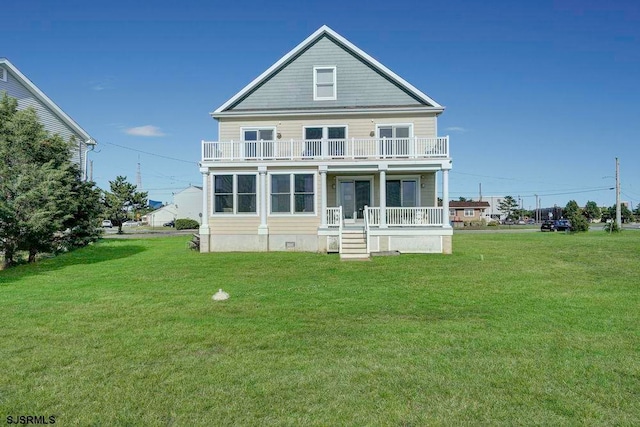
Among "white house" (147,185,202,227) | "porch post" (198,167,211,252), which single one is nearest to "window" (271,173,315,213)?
"porch post" (198,167,211,252)

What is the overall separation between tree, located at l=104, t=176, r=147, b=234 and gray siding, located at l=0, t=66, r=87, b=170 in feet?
53.9

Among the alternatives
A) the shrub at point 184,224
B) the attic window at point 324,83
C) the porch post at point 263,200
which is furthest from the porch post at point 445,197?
the shrub at point 184,224

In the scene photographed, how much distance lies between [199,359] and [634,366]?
5.41 metres

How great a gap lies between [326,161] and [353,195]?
2.82 meters

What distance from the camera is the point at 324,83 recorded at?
2027cm

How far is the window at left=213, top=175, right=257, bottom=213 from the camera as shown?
1828 centimetres

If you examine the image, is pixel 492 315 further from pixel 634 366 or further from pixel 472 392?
pixel 472 392

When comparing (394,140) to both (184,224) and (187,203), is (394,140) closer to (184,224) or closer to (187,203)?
(184,224)

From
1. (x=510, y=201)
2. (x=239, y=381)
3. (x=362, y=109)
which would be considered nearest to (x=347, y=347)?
(x=239, y=381)

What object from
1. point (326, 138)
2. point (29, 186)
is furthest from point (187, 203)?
point (29, 186)

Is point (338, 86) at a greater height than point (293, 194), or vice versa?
point (338, 86)

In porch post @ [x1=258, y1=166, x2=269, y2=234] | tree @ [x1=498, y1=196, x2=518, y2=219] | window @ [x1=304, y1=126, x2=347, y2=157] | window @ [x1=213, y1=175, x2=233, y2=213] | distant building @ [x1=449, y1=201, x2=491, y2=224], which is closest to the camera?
porch post @ [x1=258, y1=166, x2=269, y2=234]

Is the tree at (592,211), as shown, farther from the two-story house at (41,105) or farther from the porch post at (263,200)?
the two-story house at (41,105)

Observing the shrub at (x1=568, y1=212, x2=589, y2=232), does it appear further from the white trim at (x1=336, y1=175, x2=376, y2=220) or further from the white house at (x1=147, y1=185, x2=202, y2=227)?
the white house at (x1=147, y1=185, x2=202, y2=227)
